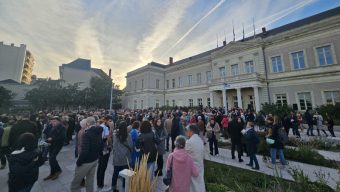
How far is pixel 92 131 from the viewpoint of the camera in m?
3.25

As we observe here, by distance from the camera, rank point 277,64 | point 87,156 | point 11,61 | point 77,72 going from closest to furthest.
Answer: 1. point 87,156
2. point 277,64
3. point 77,72
4. point 11,61

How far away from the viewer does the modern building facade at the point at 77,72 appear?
132 feet

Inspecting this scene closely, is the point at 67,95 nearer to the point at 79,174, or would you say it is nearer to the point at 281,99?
the point at 79,174

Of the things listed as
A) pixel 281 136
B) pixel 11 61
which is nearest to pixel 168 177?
pixel 281 136

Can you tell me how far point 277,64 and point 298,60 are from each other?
229cm

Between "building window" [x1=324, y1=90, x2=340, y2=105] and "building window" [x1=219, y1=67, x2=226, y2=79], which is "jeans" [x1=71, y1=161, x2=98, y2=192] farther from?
"building window" [x1=219, y1=67, x2=226, y2=79]

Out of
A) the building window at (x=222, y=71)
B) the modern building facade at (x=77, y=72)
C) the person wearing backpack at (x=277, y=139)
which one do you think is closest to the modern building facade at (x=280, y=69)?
the building window at (x=222, y=71)

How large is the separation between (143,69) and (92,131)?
36297mm

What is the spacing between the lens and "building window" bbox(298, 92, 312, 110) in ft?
61.0

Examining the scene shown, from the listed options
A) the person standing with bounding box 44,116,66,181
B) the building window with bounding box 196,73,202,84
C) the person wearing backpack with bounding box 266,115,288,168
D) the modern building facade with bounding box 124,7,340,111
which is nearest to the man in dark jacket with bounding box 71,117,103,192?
the person standing with bounding box 44,116,66,181

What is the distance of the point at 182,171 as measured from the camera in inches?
103

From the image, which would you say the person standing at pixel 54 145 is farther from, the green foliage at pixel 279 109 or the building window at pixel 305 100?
the building window at pixel 305 100

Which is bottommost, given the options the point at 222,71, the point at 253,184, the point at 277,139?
the point at 253,184

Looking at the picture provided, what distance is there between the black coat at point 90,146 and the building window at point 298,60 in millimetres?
25055
